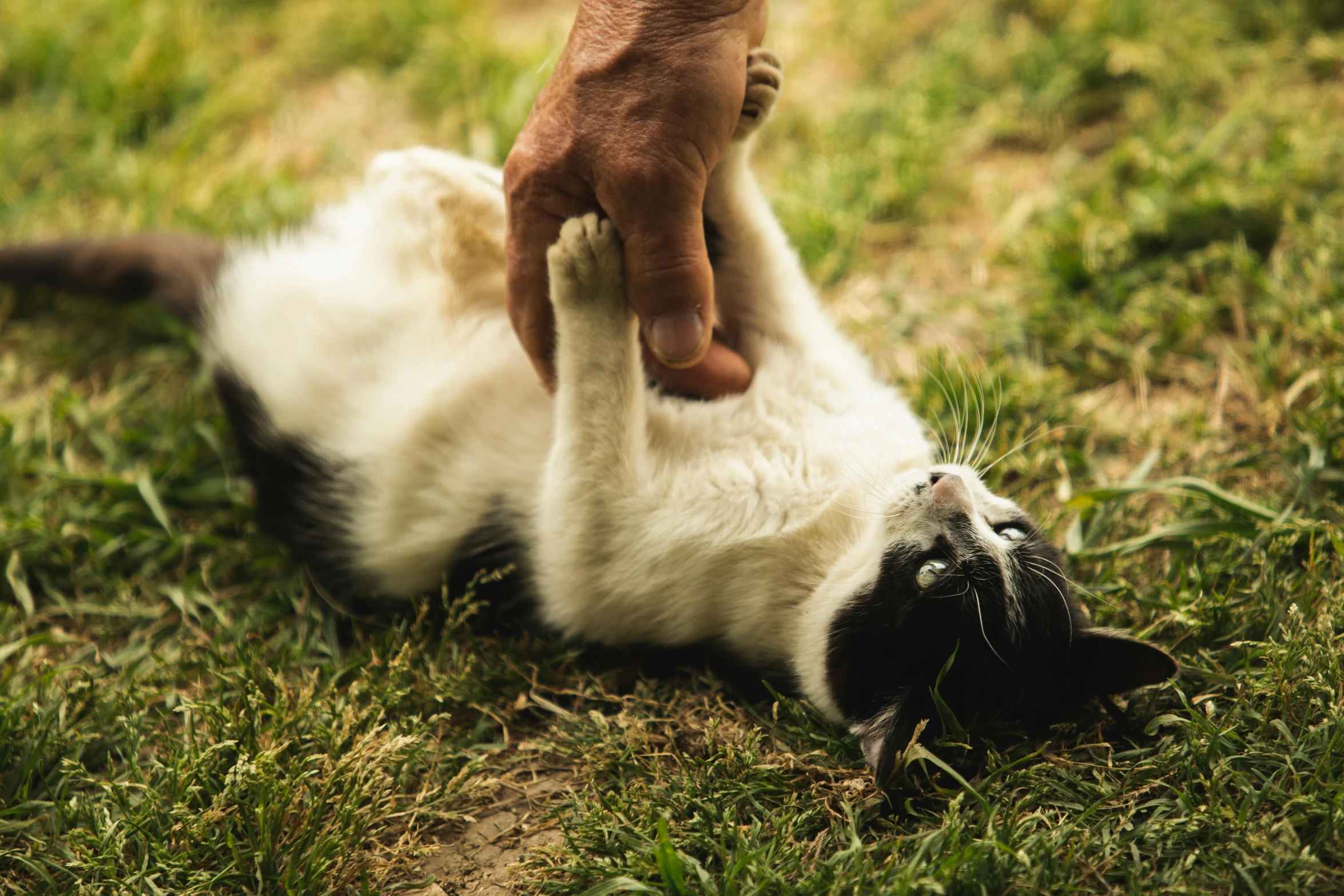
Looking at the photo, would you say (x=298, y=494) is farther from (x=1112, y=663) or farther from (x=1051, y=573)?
(x=1112, y=663)

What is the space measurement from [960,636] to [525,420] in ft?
4.32

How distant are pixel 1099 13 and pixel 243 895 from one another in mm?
4370

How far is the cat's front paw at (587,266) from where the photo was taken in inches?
81.9

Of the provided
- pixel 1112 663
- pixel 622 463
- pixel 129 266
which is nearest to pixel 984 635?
pixel 1112 663

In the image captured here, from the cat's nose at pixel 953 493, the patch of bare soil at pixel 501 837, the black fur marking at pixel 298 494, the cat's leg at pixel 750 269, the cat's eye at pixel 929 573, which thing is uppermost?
the cat's leg at pixel 750 269

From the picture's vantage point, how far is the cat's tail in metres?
3.12

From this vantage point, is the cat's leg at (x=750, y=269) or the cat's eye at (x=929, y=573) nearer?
the cat's eye at (x=929, y=573)

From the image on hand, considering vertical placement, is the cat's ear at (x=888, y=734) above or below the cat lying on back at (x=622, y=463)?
below

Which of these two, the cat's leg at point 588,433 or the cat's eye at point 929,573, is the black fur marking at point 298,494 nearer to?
the cat's leg at point 588,433

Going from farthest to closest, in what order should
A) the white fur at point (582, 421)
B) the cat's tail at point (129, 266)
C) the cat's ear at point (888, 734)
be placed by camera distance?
1. the cat's tail at point (129, 266)
2. the white fur at point (582, 421)
3. the cat's ear at point (888, 734)

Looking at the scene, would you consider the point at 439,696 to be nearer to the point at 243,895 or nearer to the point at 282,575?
the point at 243,895

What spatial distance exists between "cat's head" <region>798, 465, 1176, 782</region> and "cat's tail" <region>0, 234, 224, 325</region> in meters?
2.40

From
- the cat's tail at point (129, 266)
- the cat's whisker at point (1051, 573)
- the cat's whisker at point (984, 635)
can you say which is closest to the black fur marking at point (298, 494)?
the cat's tail at point (129, 266)

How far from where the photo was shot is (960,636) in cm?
205
